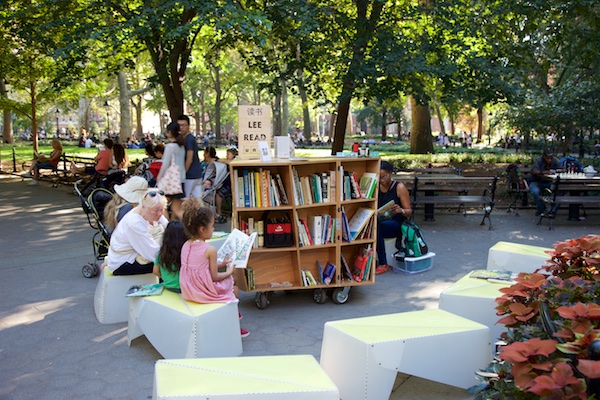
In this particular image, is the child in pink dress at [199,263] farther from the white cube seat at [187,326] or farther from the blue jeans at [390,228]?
the blue jeans at [390,228]

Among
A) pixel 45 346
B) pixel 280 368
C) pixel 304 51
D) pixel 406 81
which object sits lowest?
pixel 45 346

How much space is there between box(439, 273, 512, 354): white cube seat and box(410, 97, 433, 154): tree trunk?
65.9 ft

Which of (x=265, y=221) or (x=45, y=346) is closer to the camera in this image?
(x=45, y=346)

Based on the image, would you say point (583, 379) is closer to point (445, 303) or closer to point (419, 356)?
point (419, 356)

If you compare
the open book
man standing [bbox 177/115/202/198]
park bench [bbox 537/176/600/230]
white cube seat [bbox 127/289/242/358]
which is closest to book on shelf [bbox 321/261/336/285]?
the open book

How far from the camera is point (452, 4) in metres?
13.9

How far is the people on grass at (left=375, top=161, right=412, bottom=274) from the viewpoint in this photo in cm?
898

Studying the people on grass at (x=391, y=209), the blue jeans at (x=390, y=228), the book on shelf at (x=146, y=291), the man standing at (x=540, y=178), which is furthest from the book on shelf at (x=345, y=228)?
the man standing at (x=540, y=178)

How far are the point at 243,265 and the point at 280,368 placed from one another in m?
1.98

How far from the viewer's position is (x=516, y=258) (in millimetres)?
6980

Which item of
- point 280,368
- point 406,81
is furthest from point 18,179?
point 280,368

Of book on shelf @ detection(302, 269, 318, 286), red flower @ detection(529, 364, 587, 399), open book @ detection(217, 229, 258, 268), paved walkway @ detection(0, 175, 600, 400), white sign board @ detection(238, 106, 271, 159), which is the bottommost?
paved walkway @ detection(0, 175, 600, 400)

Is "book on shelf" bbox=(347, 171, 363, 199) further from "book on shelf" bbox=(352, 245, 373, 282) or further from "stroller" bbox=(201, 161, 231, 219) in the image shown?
"stroller" bbox=(201, 161, 231, 219)

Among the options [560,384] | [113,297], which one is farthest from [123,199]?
[560,384]
